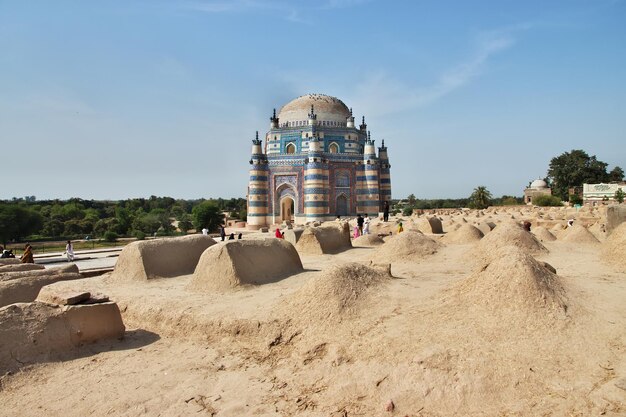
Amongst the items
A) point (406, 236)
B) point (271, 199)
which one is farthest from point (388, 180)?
point (406, 236)

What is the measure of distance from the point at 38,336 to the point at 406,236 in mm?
9708

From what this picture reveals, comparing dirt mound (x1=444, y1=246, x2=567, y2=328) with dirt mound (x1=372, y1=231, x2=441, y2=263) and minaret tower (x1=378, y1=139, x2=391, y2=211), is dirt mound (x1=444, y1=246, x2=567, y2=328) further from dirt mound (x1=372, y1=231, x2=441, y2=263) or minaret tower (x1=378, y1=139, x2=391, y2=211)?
minaret tower (x1=378, y1=139, x2=391, y2=211)

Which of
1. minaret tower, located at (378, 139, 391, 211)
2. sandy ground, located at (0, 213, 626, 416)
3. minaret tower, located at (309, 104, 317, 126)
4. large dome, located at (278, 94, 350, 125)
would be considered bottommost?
sandy ground, located at (0, 213, 626, 416)

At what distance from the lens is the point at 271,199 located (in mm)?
32562

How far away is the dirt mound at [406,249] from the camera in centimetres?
1233

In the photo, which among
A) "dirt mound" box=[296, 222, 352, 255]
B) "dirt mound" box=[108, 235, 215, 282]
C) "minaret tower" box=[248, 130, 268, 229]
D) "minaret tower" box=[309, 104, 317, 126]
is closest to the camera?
"dirt mound" box=[108, 235, 215, 282]

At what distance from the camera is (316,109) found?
34.7m

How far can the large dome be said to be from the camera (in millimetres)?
34656

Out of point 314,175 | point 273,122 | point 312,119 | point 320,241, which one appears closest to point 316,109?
point 312,119

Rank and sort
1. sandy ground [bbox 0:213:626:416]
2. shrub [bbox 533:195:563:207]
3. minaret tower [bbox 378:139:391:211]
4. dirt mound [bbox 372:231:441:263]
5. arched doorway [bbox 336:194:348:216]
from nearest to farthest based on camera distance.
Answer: sandy ground [bbox 0:213:626:416] → dirt mound [bbox 372:231:441:263] → arched doorway [bbox 336:194:348:216] → minaret tower [bbox 378:139:391:211] → shrub [bbox 533:195:563:207]

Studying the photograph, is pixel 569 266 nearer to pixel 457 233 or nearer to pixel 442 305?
pixel 442 305

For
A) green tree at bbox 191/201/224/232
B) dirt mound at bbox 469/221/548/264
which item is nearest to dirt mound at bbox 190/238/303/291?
dirt mound at bbox 469/221/548/264

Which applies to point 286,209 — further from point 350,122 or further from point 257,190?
point 350,122

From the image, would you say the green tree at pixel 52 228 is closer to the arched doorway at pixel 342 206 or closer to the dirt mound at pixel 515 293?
the arched doorway at pixel 342 206
